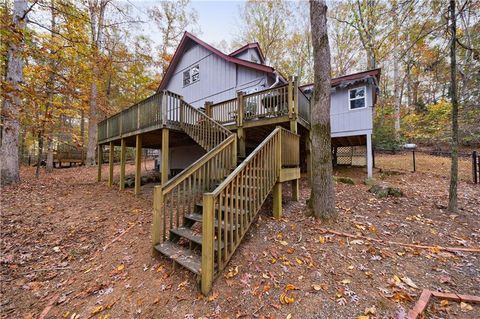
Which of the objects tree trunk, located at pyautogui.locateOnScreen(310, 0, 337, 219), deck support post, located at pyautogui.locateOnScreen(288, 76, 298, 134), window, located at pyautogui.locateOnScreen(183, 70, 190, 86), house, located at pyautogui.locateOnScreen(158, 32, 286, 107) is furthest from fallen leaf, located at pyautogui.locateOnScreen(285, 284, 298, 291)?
window, located at pyautogui.locateOnScreen(183, 70, 190, 86)

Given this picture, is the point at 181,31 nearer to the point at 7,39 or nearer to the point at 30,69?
the point at 30,69

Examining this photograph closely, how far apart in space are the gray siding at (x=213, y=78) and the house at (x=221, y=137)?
0.05 m

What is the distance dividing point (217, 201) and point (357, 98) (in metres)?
9.34

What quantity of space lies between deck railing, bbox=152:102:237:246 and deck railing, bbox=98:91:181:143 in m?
0.31

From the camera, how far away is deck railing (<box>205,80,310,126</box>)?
21.1 feet

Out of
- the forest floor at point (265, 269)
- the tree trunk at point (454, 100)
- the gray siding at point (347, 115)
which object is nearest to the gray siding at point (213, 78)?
the gray siding at point (347, 115)

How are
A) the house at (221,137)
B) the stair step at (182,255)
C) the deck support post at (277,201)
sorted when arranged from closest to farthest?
the stair step at (182,255), the house at (221,137), the deck support post at (277,201)

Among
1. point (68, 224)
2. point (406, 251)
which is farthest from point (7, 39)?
point (406, 251)

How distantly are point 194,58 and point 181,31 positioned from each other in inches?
380

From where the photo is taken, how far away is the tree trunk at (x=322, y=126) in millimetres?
4273

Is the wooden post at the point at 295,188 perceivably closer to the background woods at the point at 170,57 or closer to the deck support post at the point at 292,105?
the deck support post at the point at 292,105

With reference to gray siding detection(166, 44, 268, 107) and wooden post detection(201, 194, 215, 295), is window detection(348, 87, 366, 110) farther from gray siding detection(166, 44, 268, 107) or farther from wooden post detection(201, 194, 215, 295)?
wooden post detection(201, 194, 215, 295)

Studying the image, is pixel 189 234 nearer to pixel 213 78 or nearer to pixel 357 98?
pixel 357 98

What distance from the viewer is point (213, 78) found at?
11.3m
